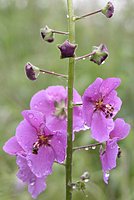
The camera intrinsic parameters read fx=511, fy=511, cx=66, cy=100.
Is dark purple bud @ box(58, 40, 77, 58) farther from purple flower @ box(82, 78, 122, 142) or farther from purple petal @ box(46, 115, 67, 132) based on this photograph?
purple petal @ box(46, 115, 67, 132)

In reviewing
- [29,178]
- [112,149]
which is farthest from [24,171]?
[112,149]

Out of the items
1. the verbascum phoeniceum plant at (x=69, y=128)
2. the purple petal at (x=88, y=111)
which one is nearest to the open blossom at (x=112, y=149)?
the verbascum phoeniceum plant at (x=69, y=128)

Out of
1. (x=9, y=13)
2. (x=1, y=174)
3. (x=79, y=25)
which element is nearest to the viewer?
(x=1, y=174)

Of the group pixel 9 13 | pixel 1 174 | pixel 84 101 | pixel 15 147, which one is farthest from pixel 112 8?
pixel 9 13

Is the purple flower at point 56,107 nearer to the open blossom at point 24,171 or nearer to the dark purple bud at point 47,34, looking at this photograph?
the open blossom at point 24,171

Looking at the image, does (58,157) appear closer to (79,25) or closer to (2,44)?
(2,44)

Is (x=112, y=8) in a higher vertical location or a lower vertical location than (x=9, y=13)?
lower

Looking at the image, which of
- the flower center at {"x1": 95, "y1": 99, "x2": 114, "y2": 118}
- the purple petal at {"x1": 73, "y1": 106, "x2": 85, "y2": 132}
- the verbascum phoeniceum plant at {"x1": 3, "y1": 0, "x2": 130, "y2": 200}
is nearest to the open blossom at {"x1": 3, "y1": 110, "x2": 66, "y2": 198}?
the verbascum phoeniceum plant at {"x1": 3, "y1": 0, "x2": 130, "y2": 200}
